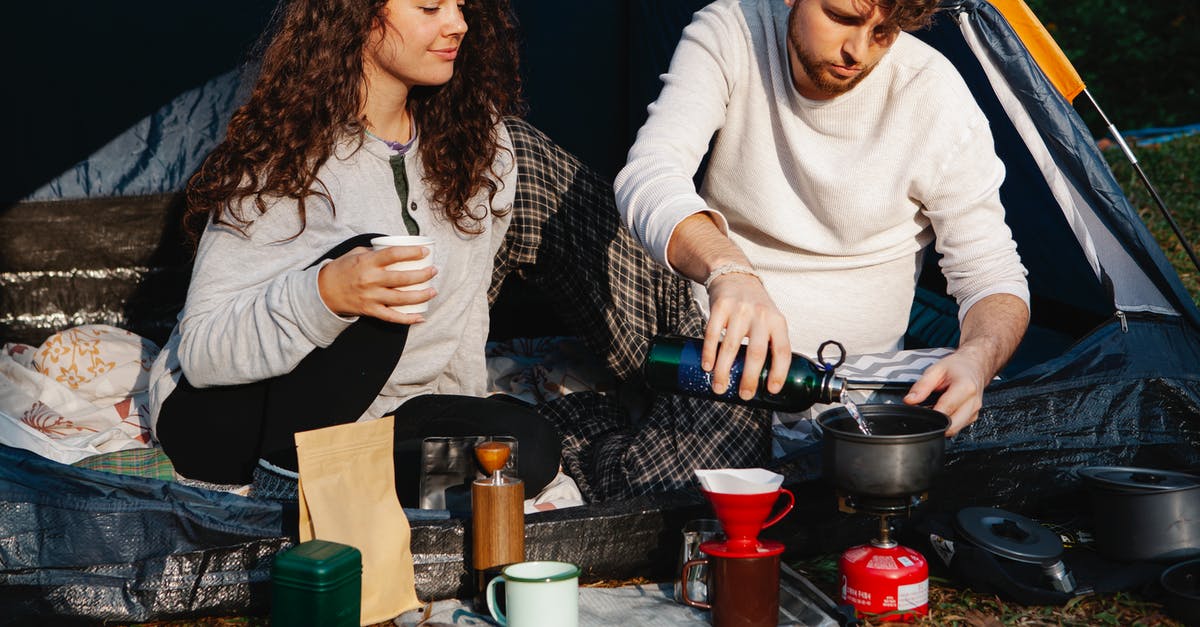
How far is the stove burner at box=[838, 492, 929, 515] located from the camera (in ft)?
5.17

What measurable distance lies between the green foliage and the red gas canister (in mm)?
6393

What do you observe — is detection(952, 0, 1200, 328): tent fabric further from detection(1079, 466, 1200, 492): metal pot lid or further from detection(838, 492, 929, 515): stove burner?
detection(838, 492, 929, 515): stove burner

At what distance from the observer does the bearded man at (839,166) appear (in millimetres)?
1982

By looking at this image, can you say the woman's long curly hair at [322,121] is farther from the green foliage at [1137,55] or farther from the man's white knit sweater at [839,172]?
the green foliage at [1137,55]

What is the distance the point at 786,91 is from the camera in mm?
2193

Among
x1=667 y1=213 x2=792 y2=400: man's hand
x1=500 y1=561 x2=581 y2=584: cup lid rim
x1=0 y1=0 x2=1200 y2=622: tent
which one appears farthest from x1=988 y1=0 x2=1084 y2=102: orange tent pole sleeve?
x1=500 y1=561 x2=581 y2=584: cup lid rim

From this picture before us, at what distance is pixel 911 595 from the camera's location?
1.68 meters

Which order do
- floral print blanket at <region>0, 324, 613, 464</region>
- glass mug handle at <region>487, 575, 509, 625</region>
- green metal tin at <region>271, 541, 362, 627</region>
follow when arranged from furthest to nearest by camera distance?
floral print blanket at <region>0, 324, 613, 464</region>, glass mug handle at <region>487, 575, 509, 625</region>, green metal tin at <region>271, 541, 362, 627</region>

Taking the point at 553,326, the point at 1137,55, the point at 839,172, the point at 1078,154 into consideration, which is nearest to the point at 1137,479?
the point at 1078,154

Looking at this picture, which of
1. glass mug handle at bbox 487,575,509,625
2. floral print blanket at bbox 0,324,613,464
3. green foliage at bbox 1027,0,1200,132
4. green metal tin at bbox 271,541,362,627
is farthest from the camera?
green foliage at bbox 1027,0,1200,132

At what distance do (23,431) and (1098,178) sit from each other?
6.64 ft

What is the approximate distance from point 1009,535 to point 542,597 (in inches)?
29.9

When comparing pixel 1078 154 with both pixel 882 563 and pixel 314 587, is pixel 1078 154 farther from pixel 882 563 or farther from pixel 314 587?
pixel 314 587

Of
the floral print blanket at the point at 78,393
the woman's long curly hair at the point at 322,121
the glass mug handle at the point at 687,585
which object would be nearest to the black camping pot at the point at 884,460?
the glass mug handle at the point at 687,585
